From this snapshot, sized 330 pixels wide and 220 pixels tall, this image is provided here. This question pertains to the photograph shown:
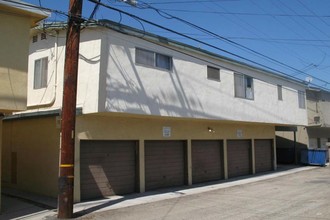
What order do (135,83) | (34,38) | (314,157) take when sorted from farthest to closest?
(314,157), (34,38), (135,83)

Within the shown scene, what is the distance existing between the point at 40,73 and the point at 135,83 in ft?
12.9

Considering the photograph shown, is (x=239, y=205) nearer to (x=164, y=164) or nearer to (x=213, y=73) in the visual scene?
(x=164, y=164)

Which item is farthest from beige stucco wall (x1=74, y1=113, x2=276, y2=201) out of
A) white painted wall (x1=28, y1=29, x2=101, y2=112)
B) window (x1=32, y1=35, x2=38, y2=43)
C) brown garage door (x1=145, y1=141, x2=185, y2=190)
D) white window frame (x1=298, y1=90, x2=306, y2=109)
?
white window frame (x1=298, y1=90, x2=306, y2=109)

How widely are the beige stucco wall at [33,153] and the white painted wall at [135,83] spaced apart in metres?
0.92

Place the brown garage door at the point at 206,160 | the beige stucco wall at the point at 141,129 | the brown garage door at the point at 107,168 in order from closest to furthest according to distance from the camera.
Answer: the beige stucco wall at the point at 141,129
the brown garage door at the point at 107,168
the brown garage door at the point at 206,160

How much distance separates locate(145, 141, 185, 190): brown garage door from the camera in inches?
673

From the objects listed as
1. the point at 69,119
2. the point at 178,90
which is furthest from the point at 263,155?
the point at 69,119

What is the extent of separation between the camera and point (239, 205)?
513 inches

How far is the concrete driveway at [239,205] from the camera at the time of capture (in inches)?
446

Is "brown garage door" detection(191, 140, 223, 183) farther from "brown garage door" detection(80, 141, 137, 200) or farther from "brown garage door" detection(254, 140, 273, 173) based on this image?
"brown garage door" detection(254, 140, 273, 173)

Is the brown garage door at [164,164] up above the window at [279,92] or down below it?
below

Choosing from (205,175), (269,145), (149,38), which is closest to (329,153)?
(269,145)

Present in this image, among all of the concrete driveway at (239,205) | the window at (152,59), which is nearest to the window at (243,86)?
the concrete driveway at (239,205)

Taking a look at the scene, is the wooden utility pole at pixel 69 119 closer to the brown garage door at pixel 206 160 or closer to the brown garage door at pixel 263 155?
the brown garage door at pixel 206 160
